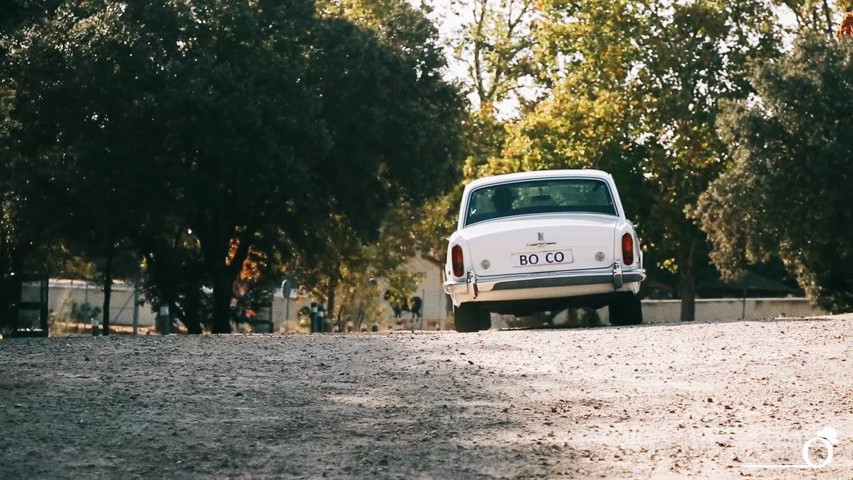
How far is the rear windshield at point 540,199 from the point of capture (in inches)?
712

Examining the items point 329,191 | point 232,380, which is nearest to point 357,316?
point 329,191

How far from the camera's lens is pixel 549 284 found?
17109 mm

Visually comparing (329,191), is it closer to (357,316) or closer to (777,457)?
(357,316)

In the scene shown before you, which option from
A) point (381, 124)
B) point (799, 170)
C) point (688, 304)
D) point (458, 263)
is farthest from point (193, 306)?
point (458, 263)

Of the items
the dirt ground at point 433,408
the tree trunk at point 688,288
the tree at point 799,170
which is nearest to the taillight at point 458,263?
the dirt ground at point 433,408

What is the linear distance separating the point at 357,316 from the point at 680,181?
13293mm

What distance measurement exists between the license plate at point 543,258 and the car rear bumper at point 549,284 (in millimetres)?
123

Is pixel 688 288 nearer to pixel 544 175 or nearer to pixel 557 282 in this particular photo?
pixel 544 175

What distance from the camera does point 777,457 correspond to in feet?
26.0

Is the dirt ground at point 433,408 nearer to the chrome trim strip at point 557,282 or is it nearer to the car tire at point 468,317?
the chrome trim strip at point 557,282

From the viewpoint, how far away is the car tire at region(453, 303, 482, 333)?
18094 millimetres

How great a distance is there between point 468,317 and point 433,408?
8497 millimetres

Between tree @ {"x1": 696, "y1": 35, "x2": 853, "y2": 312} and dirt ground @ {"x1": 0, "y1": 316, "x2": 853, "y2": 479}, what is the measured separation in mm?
32534

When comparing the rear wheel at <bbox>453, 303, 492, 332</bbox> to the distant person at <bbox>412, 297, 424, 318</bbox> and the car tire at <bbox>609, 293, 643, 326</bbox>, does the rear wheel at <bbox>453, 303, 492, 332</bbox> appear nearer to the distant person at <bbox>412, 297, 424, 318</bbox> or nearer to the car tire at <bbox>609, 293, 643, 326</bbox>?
the car tire at <bbox>609, 293, 643, 326</bbox>
